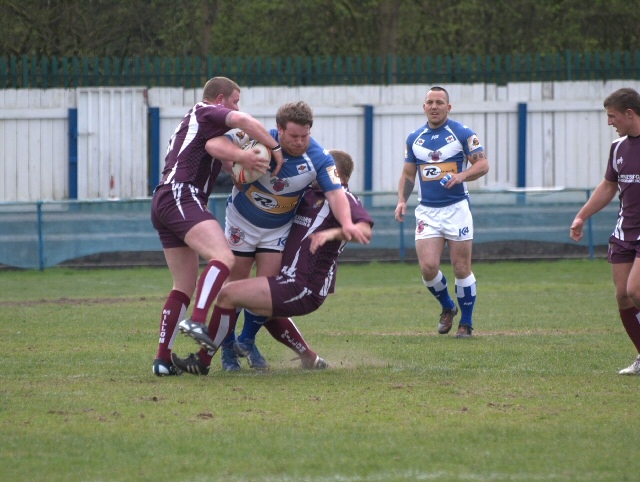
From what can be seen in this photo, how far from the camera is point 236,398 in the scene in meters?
6.21

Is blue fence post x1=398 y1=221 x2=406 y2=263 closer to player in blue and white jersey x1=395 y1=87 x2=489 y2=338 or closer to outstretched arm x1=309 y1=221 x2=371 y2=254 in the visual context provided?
player in blue and white jersey x1=395 y1=87 x2=489 y2=338

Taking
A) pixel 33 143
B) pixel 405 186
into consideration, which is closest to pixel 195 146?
pixel 405 186

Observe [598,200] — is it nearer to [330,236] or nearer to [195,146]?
[330,236]

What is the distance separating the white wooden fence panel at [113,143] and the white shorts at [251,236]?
40.0ft

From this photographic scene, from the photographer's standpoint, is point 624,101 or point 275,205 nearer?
point 624,101

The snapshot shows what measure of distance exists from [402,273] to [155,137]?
5.54 metres

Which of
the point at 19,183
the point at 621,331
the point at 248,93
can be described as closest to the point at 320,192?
the point at 621,331

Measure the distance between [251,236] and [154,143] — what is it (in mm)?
12328

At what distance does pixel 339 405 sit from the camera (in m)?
5.99

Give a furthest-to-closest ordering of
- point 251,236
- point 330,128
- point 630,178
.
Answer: point 330,128 → point 251,236 → point 630,178

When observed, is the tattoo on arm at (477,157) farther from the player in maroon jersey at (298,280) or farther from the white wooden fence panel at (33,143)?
the white wooden fence panel at (33,143)

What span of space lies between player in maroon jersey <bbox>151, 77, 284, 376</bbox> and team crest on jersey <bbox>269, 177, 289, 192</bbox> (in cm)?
14

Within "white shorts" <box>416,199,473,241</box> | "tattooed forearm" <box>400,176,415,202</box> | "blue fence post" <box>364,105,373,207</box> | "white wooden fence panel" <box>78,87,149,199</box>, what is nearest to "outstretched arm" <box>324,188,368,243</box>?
"white shorts" <box>416,199,473,241</box>

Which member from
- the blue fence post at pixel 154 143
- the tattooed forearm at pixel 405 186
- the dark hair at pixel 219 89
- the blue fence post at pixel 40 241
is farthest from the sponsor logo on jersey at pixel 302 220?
the blue fence post at pixel 154 143
